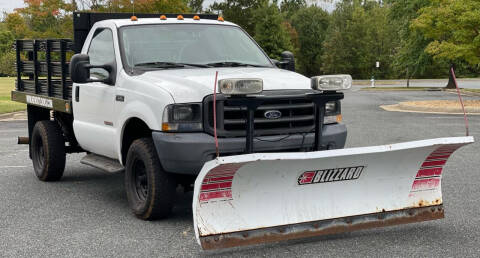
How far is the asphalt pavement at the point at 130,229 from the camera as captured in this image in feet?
→ 18.1

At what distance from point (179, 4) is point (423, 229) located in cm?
3053

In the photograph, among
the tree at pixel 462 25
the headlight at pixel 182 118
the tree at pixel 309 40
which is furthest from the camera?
the tree at pixel 309 40

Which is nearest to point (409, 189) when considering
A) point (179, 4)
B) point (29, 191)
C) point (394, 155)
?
point (394, 155)

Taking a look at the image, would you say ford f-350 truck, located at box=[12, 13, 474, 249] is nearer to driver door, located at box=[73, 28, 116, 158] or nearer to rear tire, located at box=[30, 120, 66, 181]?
driver door, located at box=[73, 28, 116, 158]

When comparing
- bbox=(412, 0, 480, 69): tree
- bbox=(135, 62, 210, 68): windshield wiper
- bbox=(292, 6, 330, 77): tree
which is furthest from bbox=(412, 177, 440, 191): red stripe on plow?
bbox=(292, 6, 330, 77): tree

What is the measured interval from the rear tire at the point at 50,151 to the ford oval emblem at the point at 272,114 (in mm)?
3879

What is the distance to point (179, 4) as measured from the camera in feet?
116

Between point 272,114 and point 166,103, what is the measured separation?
980mm

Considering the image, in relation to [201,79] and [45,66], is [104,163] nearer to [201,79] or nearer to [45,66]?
[201,79]

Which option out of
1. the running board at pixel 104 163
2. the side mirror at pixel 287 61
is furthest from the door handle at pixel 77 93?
the side mirror at pixel 287 61

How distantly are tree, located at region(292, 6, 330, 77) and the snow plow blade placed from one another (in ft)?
284

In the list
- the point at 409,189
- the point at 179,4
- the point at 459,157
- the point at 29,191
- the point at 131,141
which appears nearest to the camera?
the point at 409,189

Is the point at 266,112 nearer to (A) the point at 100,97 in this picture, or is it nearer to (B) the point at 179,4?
(A) the point at 100,97

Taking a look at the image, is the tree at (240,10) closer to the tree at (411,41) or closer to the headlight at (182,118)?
the tree at (411,41)
